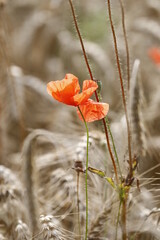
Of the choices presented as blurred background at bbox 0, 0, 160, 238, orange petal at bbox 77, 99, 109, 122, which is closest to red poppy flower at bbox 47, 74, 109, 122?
orange petal at bbox 77, 99, 109, 122

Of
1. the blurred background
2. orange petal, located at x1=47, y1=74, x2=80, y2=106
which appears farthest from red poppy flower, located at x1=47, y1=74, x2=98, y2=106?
the blurred background

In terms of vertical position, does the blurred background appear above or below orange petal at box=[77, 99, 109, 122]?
above

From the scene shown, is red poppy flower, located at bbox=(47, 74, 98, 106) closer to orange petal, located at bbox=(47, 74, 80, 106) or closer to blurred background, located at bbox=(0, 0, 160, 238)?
orange petal, located at bbox=(47, 74, 80, 106)

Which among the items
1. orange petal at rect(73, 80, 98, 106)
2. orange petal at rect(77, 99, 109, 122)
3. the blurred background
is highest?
the blurred background

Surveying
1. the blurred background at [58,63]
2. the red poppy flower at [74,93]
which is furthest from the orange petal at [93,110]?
the blurred background at [58,63]

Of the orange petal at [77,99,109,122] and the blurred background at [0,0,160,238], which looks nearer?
the orange petal at [77,99,109,122]

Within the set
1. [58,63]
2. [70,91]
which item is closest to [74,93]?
[70,91]

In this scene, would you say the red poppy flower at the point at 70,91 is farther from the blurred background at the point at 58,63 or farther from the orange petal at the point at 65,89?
the blurred background at the point at 58,63

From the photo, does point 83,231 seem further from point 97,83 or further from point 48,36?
point 48,36
